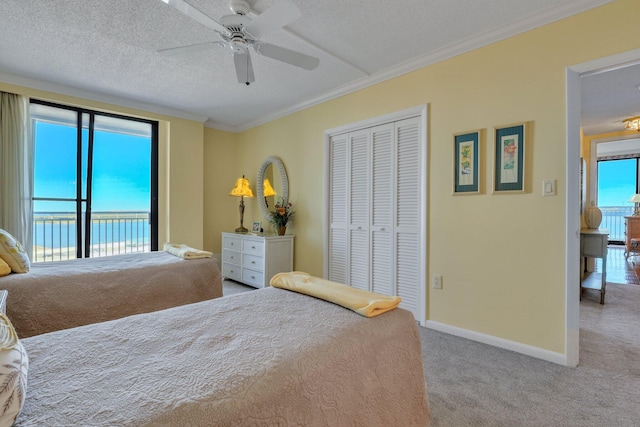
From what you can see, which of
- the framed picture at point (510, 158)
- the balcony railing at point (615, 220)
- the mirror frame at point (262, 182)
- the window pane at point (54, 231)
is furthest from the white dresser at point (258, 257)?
the balcony railing at point (615, 220)

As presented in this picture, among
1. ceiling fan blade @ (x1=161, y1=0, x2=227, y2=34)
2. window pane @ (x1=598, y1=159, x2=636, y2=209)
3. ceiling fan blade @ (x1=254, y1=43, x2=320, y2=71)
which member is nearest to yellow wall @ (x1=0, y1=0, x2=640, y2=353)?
ceiling fan blade @ (x1=254, y1=43, x2=320, y2=71)

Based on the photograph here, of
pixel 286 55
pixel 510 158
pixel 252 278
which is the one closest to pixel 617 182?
pixel 510 158

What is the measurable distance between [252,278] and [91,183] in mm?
2420

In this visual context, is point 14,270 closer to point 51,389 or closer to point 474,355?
point 51,389

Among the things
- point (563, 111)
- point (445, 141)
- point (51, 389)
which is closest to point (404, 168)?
point (445, 141)

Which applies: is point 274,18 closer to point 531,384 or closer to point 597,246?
point 531,384

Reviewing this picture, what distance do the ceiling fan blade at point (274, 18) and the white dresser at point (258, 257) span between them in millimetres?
2557

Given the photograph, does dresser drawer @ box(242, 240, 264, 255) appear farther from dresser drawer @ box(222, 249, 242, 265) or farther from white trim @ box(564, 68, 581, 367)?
white trim @ box(564, 68, 581, 367)

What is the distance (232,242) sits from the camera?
4613 millimetres

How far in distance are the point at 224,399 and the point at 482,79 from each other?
287 centimetres

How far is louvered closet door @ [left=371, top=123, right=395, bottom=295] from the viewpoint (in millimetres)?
3207

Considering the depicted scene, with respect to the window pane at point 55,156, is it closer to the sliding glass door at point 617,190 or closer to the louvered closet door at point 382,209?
the louvered closet door at point 382,209

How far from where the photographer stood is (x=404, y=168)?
10.2ft

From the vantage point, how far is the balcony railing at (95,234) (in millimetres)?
3699
